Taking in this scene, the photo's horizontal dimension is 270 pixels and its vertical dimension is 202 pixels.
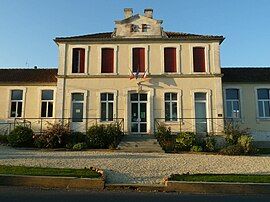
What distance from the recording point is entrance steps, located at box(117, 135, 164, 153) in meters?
16.3

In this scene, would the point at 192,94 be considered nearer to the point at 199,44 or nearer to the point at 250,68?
the point at 199,44

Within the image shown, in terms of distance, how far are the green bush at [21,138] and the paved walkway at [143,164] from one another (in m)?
3.04

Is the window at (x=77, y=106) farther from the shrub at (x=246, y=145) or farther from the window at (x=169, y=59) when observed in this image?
the shrub at (x=246, y=145)

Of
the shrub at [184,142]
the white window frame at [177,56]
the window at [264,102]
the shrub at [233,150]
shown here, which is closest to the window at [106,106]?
the white window frame at [177,56]

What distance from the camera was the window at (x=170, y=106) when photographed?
2006 cm

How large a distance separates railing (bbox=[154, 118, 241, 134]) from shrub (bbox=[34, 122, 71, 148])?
5465mm

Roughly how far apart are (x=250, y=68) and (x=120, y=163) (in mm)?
14942

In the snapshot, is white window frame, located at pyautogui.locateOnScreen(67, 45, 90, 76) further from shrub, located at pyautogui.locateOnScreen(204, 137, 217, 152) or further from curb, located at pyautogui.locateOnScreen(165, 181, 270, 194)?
curb, located at pyautogui.locateOnScreen(165, 181, 270, 194)

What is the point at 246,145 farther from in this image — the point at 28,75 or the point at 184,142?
the point at 28,75

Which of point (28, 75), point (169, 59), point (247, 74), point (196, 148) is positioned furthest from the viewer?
point (28, 75)

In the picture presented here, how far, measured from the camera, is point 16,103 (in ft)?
71.9

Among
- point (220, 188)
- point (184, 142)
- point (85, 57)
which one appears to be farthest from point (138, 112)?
point (220, 188)

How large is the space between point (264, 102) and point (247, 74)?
A: 88.5 inches

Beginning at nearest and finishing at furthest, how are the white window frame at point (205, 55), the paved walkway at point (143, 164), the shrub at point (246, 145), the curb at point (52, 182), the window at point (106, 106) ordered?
the curb at point (52, 182), the paved walkway at point (143, 164), the shrub at point (246, 145), the window at point (106, 106), the white window frame at point (205, 55)
